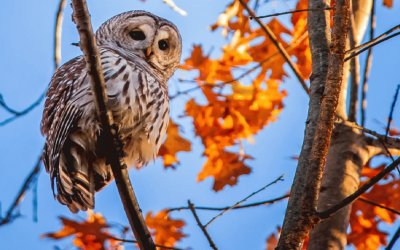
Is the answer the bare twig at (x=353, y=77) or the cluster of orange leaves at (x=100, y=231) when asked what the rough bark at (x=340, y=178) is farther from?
the cluster of orange leaves at (x=100, y=231)

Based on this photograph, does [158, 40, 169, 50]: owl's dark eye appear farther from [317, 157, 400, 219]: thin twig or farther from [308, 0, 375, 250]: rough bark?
[317, 157, 400, 219]: thin twig

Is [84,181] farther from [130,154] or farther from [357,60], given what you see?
[357,60]

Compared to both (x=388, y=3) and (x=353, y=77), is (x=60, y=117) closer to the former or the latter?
(x=353, y=77)

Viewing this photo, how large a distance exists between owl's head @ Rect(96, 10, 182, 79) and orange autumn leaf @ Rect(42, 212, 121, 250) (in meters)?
1.24

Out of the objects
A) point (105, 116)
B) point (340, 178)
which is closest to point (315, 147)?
point (105, 116)

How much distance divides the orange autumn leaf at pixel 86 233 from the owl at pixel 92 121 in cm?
68

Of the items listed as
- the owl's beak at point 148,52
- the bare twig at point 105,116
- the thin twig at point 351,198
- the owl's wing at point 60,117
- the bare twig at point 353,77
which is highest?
the owl's beak at point 148,52

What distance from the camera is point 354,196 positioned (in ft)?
8.30

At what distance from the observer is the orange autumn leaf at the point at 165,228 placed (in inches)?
201

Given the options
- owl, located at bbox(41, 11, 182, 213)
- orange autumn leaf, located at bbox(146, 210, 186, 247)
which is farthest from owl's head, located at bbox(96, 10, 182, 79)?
orange autumn leaf, located at bbox(146, 210, 186, 247)

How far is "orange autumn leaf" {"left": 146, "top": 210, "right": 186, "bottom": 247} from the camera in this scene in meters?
5.11

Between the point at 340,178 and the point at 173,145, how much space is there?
2.28m

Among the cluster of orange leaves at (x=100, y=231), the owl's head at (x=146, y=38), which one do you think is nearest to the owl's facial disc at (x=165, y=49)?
the owl's head at (x=146, y=38)

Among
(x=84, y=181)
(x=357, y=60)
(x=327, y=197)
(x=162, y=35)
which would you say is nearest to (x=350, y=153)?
(x=327, y=197)
